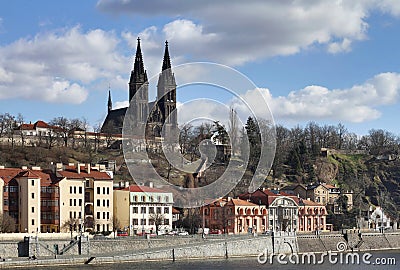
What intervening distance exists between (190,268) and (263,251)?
1543cm

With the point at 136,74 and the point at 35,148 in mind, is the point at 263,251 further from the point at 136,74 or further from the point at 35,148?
the point at 136,74

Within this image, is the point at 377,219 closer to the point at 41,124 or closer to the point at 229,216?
the point at 229,216

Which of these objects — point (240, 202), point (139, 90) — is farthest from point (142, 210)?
point (139, 90)

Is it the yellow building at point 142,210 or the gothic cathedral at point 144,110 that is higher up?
the gothic cathedral at point 144,110

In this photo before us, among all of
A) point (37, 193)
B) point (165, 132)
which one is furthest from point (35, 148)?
point (37, 193)

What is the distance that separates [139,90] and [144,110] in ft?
20.4

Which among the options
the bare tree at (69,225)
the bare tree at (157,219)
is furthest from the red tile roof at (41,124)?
the bare tree at (69,225)

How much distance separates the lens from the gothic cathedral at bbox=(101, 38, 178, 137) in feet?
395

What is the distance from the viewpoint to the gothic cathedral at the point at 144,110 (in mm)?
120375

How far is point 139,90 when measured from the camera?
139125 mm

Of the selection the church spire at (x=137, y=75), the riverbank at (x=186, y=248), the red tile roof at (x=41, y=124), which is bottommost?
the riverbank at (x=186, y=248)

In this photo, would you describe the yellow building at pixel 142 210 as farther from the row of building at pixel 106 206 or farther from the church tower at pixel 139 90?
the church tower at pixel 139 90

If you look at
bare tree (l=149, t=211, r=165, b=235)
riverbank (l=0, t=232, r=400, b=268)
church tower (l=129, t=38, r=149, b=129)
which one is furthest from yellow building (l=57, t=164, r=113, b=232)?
church tower (l=129, t=38, r=149, b=129)

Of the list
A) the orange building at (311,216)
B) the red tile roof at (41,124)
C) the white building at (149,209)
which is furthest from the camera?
the red tile roof at (41,124)
